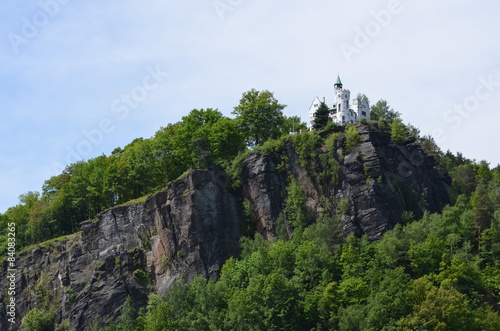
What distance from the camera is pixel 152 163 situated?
3942 inches

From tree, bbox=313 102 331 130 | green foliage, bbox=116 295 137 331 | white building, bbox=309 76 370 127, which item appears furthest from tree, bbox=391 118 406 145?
green foliage, bbox=116 295 137 331

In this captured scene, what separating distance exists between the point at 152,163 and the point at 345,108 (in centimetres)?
2988

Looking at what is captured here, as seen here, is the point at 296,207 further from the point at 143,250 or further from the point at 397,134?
the point at 143,250

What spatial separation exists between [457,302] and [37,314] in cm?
4743

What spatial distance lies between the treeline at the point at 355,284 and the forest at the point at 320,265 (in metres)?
0.10

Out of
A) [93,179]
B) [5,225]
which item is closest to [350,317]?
[93,179]

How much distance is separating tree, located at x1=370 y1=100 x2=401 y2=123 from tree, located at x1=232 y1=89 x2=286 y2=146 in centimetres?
1736

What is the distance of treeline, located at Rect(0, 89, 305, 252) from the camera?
3880 inches

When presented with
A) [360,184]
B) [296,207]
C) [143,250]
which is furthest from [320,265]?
[143,250]

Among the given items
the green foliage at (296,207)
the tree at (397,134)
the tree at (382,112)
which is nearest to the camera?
the green foliage at (296,207)

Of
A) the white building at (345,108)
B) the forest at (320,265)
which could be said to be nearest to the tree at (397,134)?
the forest at (320,265)

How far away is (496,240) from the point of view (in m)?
81.2

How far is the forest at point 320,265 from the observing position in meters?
72.7

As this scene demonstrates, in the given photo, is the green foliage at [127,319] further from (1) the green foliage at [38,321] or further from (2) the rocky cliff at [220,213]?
(1) the green foliage at [38,321]
